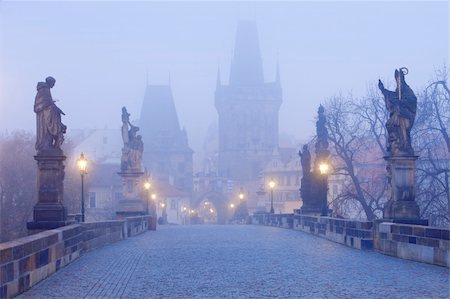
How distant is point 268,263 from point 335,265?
1.53 meters

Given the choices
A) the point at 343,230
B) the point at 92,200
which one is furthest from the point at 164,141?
the point at 343,230

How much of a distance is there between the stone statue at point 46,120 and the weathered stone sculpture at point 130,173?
1793 cm

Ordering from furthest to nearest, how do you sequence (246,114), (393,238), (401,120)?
1. (246,114)
2. (401,120)
3. (393,238)

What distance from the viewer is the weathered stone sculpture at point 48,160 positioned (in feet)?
55.1

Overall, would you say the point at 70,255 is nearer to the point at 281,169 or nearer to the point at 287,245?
the point at 287,245

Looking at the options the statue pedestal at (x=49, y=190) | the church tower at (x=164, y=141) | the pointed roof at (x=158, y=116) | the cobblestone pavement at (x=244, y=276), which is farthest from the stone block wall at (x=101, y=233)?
the pointed roof at (x=158, y=116)

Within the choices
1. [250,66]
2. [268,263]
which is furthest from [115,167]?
[268,263]

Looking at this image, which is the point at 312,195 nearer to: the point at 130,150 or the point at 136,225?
the point at 136,225

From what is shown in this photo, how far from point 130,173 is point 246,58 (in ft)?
350

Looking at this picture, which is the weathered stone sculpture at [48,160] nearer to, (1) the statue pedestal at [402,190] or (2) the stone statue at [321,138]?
(1) the statue pedestal at [402,190]

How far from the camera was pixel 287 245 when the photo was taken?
22.3 metres

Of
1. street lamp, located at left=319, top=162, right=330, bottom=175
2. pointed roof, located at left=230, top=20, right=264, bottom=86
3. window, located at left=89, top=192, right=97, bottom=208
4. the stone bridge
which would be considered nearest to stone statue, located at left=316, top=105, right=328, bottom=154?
street lamp, located at left=319, top=162, right=330, bottom=175

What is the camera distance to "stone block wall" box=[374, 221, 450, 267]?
14.4 metres

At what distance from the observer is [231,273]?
14.1 meters
